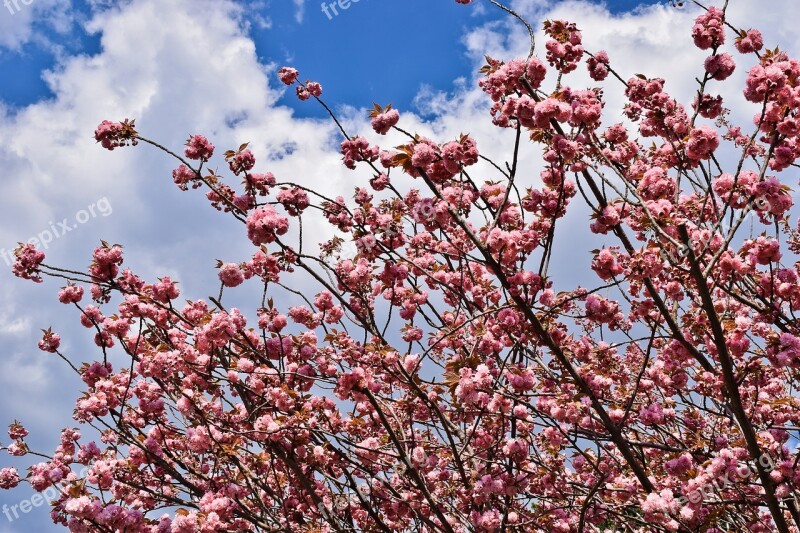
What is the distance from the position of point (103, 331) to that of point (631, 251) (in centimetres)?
529

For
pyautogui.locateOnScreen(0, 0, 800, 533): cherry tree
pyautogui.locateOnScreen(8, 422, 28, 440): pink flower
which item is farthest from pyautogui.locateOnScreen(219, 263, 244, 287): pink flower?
pyautogui.locateOnScreen(8, 422, 28, 440): pink flower

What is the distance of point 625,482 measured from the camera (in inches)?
219

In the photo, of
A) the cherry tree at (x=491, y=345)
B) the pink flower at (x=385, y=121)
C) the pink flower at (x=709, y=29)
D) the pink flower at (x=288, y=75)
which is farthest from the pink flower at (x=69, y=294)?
the pink flower at (x=709, y=29)

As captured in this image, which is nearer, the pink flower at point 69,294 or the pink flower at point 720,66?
the pink flower at point 720,66

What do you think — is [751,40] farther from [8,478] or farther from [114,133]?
[8,478]

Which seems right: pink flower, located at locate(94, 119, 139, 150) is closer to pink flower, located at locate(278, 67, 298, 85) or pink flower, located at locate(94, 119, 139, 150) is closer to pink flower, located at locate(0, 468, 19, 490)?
pink flower, located at locate(278, 67, 298, 85)

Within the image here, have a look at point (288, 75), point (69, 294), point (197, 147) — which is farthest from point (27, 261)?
point (288, 75)

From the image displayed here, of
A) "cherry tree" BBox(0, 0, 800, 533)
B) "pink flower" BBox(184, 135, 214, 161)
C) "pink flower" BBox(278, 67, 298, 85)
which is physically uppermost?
"pink flower" BBox(278, 67, 298, 85)

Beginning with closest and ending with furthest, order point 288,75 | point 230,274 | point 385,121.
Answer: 1. point 385,121
2. point 230,274
3. point 288,75

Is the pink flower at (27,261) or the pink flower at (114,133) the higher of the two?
the pink flower at (114,133)

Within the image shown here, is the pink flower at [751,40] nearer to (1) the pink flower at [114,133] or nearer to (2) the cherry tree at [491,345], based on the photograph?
(2) the cherry tree at [491,345]

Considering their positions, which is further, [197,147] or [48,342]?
[48,342]

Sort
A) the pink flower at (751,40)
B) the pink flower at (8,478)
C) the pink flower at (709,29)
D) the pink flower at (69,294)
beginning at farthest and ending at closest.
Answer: the pink flower at (8,478), the pink flower at (69,294), the pink flower at (751,40), the pink flower at (709,29)

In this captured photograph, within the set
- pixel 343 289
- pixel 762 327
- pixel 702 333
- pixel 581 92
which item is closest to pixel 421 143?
pixel 581 92
